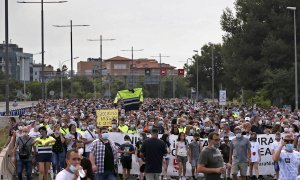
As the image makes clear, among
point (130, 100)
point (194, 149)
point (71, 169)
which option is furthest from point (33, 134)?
point (130, 100)

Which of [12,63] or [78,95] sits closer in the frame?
[78,95]

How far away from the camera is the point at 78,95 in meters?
136

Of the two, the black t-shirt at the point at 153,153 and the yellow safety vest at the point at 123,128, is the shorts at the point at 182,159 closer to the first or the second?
the yellow safety vest at the point at 123,128

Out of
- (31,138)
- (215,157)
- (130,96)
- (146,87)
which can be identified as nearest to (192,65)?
(146,87)

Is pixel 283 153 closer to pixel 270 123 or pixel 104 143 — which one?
pixel 104 143

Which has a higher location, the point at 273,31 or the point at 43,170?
the point at 273,31

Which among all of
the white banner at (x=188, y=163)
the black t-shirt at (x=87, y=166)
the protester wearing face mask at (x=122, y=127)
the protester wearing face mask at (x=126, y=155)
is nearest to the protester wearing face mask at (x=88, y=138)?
the protester wearing face mask at (x=126, y=155)

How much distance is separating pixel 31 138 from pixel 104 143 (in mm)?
5929

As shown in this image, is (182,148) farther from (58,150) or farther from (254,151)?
(58,150)

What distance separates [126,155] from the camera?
68.4ft

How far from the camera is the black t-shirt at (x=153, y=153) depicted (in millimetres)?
15828

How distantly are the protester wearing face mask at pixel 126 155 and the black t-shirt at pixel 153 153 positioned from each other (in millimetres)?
4490

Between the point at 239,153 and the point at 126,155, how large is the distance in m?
3.13

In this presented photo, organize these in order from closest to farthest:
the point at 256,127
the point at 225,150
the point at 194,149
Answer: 1. the point at 225,150
2. the point at 194,149
3. the point at 256,127
